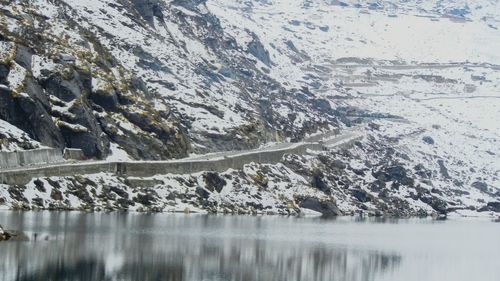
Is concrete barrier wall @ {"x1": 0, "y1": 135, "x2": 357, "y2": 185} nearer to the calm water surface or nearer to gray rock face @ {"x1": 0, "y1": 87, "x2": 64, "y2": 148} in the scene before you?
gray rock face @ {"x1": 0, "y1": 87, "x2": 64, "y2": 148}

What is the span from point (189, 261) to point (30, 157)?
52173mm

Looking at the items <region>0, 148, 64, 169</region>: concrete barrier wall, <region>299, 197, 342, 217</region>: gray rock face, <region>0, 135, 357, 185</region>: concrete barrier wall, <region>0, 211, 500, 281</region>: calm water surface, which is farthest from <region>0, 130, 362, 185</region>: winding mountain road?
<region>299, 197, 342, 217</region>: gray rock face

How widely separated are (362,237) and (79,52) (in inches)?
2355

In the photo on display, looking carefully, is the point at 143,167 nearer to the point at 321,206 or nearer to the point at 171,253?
the point at 321,206

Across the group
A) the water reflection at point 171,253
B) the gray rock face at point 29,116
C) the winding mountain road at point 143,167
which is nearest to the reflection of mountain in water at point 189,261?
the water reflection at point 171,253

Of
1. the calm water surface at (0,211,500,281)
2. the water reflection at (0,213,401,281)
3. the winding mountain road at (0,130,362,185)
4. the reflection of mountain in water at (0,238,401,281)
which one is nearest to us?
the reflection of mountain in water at (0,238,401,281)

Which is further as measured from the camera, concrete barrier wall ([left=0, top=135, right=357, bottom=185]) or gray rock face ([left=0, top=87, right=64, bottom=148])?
gray rock face ([left=0, top=87, right=64, bottom=148])

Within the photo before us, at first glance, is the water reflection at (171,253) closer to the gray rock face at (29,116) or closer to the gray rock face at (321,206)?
the gray rock face at (29,116)

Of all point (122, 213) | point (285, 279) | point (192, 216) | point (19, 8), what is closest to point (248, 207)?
point (192, 216)

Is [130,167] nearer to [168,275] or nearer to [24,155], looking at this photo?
[24,155]

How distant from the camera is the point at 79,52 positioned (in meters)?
183

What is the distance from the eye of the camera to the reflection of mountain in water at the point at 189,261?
283ft

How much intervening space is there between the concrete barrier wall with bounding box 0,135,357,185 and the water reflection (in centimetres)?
935

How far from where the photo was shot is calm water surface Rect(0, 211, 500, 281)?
89625 millimetres
